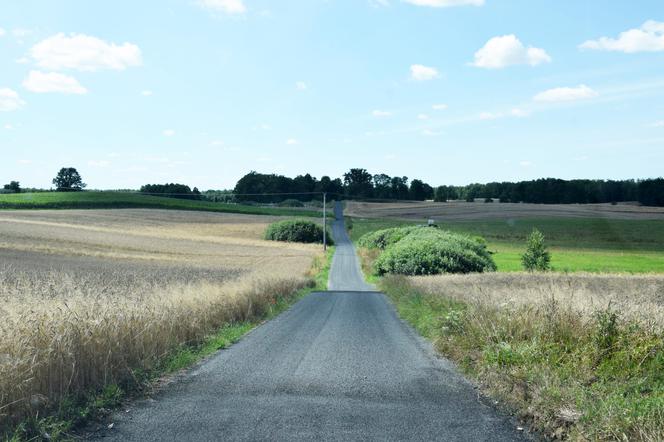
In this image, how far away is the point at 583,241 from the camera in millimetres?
88250

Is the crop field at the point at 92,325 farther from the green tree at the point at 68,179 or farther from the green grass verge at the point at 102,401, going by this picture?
the green tree at the point at 68,179

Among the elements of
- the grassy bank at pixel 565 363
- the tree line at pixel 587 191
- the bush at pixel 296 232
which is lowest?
the bush at pixel 296 232

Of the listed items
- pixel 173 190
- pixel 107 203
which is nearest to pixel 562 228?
pixel 107 203

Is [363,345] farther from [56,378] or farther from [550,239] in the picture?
[550,239]

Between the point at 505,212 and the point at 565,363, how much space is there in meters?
125

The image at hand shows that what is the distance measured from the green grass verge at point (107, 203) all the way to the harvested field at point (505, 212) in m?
19.0

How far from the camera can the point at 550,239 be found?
9144 cm

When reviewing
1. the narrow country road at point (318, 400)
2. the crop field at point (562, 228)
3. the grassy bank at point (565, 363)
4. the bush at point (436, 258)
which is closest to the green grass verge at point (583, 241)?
the crop field at point (562, 228)

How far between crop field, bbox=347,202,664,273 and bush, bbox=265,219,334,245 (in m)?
9.81

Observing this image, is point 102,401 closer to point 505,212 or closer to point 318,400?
point 318,400

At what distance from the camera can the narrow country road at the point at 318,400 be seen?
745cm

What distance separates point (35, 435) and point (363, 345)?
8.31 meters

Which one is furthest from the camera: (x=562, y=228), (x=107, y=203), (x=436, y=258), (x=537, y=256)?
(x=107, y=203)

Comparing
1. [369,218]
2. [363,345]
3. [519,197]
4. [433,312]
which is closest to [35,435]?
[363,345]
